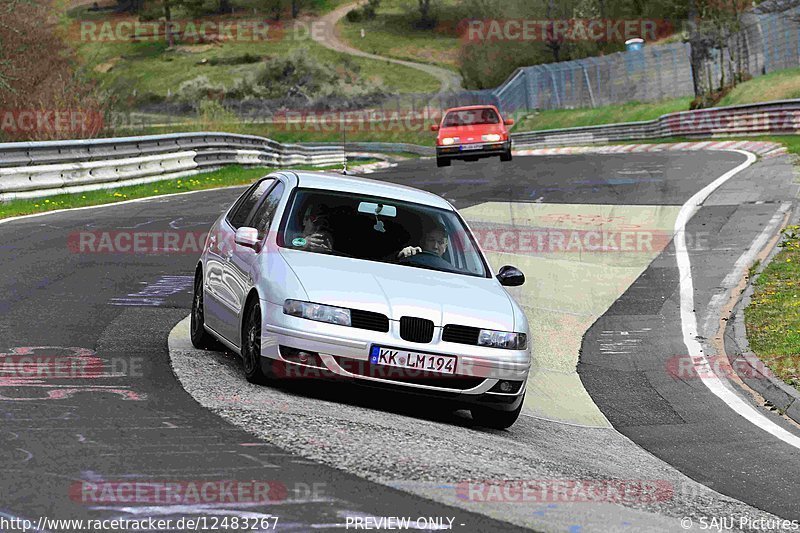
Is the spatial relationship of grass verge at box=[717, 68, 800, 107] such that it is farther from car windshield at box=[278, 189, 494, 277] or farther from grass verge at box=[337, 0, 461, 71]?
grass verge at box=[337, 0, 461, 71]

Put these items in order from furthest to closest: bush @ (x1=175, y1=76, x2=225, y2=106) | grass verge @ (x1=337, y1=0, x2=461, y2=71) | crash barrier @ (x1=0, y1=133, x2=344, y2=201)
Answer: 1. grass verge @ (x1=337, y1=0, x2=461, y2=71)
2. bush @ (x1=175, y1=76, x2=225, y2=106)
3. crash barrier @ (x1=0, y1=133, x2=344, y2=201)

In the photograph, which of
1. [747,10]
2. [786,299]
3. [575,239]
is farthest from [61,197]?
[747,10]

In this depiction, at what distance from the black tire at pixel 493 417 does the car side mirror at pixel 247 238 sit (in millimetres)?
Result: 1911

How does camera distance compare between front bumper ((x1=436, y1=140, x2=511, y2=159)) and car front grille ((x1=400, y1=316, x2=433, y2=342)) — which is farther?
front bumper ((x1=436, y1=140, x2=511, y2=159))

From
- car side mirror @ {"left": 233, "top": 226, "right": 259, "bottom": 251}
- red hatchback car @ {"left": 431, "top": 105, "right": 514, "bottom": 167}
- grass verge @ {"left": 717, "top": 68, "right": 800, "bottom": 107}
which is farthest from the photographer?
grass verge @ {"left": 717, "top": 68, "right": 800, "bottom": 107}

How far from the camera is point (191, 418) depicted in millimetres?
6984

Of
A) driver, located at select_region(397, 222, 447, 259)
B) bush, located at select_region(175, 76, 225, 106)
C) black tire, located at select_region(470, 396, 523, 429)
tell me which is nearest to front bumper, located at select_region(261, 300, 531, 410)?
black tire, located at select_region(470, 396, 523, 429)

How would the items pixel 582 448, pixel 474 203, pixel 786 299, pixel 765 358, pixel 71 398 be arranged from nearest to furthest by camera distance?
pixel 71 398
pixel 582 448
pixel 765 358
pixel 786 299
pixel 474 203

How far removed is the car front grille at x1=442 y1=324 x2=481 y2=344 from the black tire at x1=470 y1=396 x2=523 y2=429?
0.54 m

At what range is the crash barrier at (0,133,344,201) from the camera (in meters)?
22.0

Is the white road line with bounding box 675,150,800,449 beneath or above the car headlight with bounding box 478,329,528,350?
beneath

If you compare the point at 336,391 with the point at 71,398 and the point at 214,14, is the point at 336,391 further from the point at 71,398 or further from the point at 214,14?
the point at 214,14

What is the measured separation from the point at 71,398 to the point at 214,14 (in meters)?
133

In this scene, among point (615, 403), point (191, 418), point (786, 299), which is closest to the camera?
point (191, 418)
